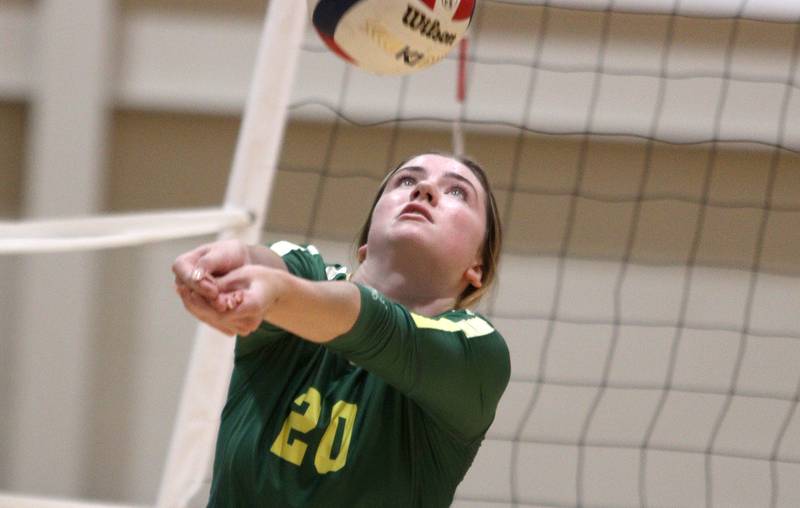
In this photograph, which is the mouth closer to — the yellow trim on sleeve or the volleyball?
the yellow trim on sleeve

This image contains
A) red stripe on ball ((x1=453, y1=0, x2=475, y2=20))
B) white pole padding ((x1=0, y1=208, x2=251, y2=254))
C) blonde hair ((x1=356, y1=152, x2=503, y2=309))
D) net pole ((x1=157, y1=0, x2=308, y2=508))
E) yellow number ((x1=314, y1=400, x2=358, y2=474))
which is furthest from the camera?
net pole ((x1=157, y1=0, x2=308, y2=508))

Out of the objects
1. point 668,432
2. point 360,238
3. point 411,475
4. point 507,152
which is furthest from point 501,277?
point 411,475

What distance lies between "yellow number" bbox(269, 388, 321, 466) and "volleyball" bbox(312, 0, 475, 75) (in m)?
0.60

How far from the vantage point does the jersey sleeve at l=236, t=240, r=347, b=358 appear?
4.61ft

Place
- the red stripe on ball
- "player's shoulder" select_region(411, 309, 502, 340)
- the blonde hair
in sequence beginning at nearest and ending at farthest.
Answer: "player's shoulder" select_region(411, 309, 502, 340) < the blonde hair < the red stripe on ball

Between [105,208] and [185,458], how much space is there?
73.0 inches

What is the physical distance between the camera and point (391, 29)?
5.59 feet

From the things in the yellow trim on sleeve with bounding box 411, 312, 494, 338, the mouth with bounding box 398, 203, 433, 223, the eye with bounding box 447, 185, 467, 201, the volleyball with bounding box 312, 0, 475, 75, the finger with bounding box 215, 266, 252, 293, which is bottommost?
the yellow trim on sleeve with bounding box 411, 312, 494, 338

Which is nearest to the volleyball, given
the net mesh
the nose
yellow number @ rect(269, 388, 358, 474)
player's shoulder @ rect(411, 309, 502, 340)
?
the nose

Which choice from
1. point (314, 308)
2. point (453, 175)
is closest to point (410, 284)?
point (453, 175)

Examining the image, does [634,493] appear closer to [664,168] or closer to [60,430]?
[664,168]

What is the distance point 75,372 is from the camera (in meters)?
3.95

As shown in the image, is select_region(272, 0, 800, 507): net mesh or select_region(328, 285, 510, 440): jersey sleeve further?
select_region(272, 0, 800, 507): net mesh

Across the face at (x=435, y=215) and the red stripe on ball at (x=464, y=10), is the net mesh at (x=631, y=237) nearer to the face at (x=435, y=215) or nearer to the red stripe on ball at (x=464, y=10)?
the red stripe on ball at (x=464, y=10)
